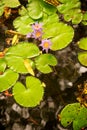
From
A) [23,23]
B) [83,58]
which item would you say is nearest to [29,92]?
[83,58]

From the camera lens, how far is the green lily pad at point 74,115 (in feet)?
4.54

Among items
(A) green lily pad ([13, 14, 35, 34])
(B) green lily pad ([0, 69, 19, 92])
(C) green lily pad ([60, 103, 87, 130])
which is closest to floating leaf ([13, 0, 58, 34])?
(A) green lily pad ([13, 14, 35, 34])

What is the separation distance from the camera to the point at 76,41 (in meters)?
1.71

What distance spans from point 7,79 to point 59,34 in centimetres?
47

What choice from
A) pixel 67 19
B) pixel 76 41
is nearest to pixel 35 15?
pixel 67 19

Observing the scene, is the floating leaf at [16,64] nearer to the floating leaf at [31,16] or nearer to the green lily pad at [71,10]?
the floating leaf at [31,16]

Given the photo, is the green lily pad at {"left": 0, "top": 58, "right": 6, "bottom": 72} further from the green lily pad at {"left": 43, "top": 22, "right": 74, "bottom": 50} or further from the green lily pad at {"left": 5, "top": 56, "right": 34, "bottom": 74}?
the green lily pad at {"left": 43, "top": 22, "right": 74, "bottom": 50}

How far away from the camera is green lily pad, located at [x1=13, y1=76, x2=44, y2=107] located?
4.70 ft

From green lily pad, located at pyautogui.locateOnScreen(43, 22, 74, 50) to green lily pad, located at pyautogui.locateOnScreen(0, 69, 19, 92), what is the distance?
0.32m

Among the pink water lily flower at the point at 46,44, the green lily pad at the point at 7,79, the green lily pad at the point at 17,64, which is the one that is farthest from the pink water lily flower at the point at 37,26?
the green lily pad at the point at 7,79

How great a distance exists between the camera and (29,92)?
4.73ft

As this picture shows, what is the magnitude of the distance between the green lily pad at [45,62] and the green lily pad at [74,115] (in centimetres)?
27

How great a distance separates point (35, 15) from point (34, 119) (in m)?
0.73

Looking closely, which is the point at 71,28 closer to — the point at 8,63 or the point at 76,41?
the point at 76,41
